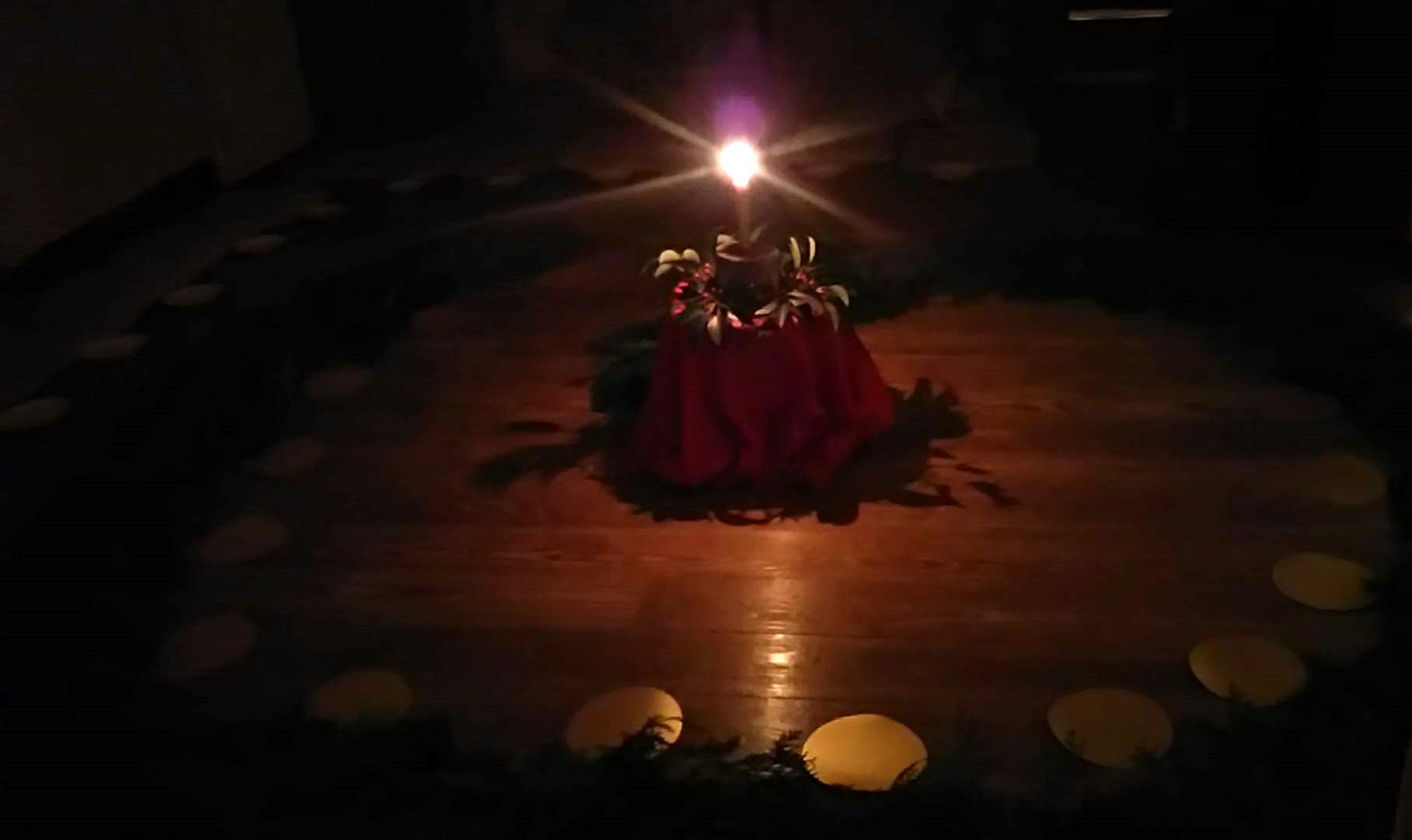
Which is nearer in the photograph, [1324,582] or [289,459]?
[1324,582]

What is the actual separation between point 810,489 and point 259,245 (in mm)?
1939

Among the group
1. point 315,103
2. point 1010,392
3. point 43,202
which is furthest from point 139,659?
point 315,103

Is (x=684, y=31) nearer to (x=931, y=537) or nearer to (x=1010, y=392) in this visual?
(x=1010, y=392)

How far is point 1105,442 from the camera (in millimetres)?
2090

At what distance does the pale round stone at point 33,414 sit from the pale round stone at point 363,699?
1.08 meters

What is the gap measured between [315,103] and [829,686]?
132 inches

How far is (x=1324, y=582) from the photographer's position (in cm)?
168

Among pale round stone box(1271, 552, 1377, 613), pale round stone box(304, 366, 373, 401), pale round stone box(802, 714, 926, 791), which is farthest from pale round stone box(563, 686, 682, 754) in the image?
pale round stone box(304, 366, 373, 401)

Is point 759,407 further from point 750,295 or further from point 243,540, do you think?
point 243,540

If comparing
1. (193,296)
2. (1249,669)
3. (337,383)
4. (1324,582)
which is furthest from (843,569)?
(193,296)

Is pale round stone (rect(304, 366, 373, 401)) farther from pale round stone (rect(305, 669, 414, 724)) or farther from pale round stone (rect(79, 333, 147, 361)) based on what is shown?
pale round stone (rect(305, 669, 414, 724))

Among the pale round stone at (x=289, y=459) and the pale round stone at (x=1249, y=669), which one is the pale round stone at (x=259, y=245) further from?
the pale round stone at (x=1249, y=669)

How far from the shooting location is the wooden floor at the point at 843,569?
1584 mm

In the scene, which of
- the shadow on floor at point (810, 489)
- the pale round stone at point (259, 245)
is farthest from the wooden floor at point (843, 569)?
the pale round stone at point (259, 245)
